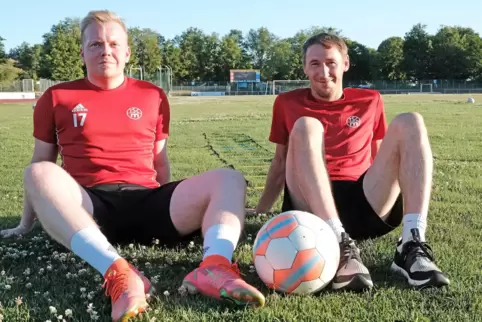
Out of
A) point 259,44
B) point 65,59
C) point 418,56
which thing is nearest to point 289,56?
point 259,44

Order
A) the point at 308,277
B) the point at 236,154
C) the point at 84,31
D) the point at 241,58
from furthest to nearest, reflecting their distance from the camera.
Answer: the point at 241,58 → the point at 236,154 → the point at 84,31 → the point at 308,277

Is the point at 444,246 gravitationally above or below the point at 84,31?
below

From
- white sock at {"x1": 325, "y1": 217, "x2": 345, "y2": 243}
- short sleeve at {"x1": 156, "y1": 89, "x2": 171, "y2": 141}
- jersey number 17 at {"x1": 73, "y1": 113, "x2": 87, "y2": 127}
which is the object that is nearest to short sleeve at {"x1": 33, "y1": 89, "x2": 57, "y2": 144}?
jersey number 17 at {"x1": 73, "y1": 113, "x2": 87, "y2": 127}

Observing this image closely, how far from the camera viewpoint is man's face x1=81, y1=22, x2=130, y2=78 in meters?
3.68

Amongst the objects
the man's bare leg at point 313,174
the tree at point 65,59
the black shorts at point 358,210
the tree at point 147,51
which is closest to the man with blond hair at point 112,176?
the man's bare leg at point 313,174

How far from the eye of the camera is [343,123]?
3928 millimetres

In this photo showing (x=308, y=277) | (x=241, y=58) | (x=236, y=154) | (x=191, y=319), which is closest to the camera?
(x=191, y=319)

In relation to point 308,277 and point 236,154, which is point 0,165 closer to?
point 236,154

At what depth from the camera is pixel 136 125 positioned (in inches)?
150

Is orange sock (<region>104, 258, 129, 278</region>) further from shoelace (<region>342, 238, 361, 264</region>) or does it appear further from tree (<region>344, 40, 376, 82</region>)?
tree (<region>344, 40, 376, 82</region>)

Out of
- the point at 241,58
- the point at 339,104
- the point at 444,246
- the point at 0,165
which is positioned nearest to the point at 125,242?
the point at 339,104

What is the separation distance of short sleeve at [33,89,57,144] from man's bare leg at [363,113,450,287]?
229 centimetres

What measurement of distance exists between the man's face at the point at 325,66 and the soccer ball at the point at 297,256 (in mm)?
1241

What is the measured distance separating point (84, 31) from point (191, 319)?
7.37 ft
